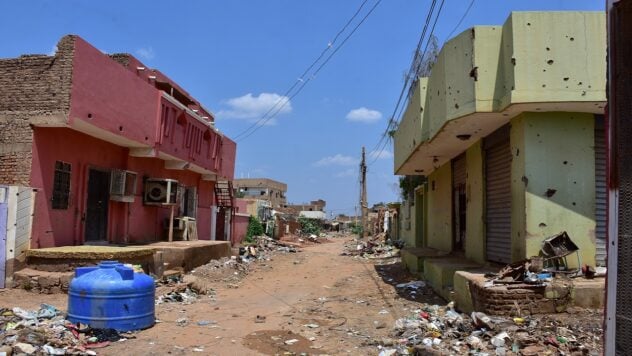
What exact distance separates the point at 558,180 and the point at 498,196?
1736 millimetres

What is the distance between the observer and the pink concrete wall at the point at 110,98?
10.5 metres

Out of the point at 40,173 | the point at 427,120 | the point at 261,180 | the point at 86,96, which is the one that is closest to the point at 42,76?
the point at 86,96

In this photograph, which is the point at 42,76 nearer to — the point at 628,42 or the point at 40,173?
the point at 40,173

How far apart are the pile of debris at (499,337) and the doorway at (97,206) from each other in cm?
872

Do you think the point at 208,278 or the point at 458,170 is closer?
the point at 458,170

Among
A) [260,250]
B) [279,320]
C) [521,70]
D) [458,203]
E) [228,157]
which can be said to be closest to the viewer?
[521,70]

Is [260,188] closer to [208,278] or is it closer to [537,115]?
[208,278]

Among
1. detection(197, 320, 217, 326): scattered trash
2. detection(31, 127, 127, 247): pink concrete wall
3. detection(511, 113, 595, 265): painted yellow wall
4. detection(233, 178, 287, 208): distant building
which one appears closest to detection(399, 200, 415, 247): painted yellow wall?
detection(31, 127, 127, 247): pink concrete wall

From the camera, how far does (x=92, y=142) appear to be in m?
12.3

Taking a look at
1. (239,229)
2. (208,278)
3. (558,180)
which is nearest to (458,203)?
(558,180)

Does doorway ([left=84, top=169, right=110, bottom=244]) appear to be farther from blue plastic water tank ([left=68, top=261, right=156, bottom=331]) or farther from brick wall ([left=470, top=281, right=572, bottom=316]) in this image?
brick wall ([left=470, top=281, right=572, bottom=316])

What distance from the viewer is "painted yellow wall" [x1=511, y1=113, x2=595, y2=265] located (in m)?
7.93

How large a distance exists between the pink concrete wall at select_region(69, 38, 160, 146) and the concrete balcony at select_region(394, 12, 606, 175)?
7273 mm

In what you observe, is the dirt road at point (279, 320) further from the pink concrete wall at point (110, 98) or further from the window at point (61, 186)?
the pink concrete wall at point (110, 98)
